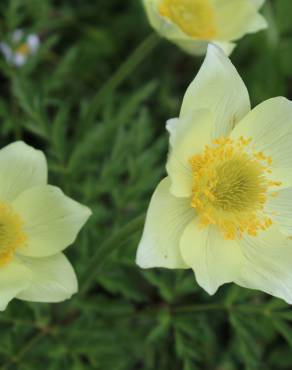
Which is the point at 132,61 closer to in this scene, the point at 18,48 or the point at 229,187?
the point at 18,48

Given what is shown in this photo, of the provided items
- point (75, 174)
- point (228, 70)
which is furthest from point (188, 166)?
point (75, 174)

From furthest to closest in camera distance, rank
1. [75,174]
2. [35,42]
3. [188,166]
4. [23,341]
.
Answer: [35,42] < [75,174] < [23,341] < [188,166]

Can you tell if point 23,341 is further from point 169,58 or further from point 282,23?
point 282,23

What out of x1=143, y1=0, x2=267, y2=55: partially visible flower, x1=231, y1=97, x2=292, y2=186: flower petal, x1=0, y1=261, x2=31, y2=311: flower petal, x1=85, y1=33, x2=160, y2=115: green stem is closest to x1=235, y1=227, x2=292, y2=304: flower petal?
x1=231, y1=97, x2=292, y2=186: flower petal

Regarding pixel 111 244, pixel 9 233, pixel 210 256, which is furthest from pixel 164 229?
pixel 9 233

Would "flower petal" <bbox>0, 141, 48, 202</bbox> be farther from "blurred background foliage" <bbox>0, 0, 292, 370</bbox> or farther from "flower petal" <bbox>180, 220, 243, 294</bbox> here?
"flower petal" <bbox>180, 220, 243, 294</bbox>

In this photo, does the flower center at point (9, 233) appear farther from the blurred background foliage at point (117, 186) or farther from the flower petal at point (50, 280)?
the blurred background foliage at point (117, 186)
